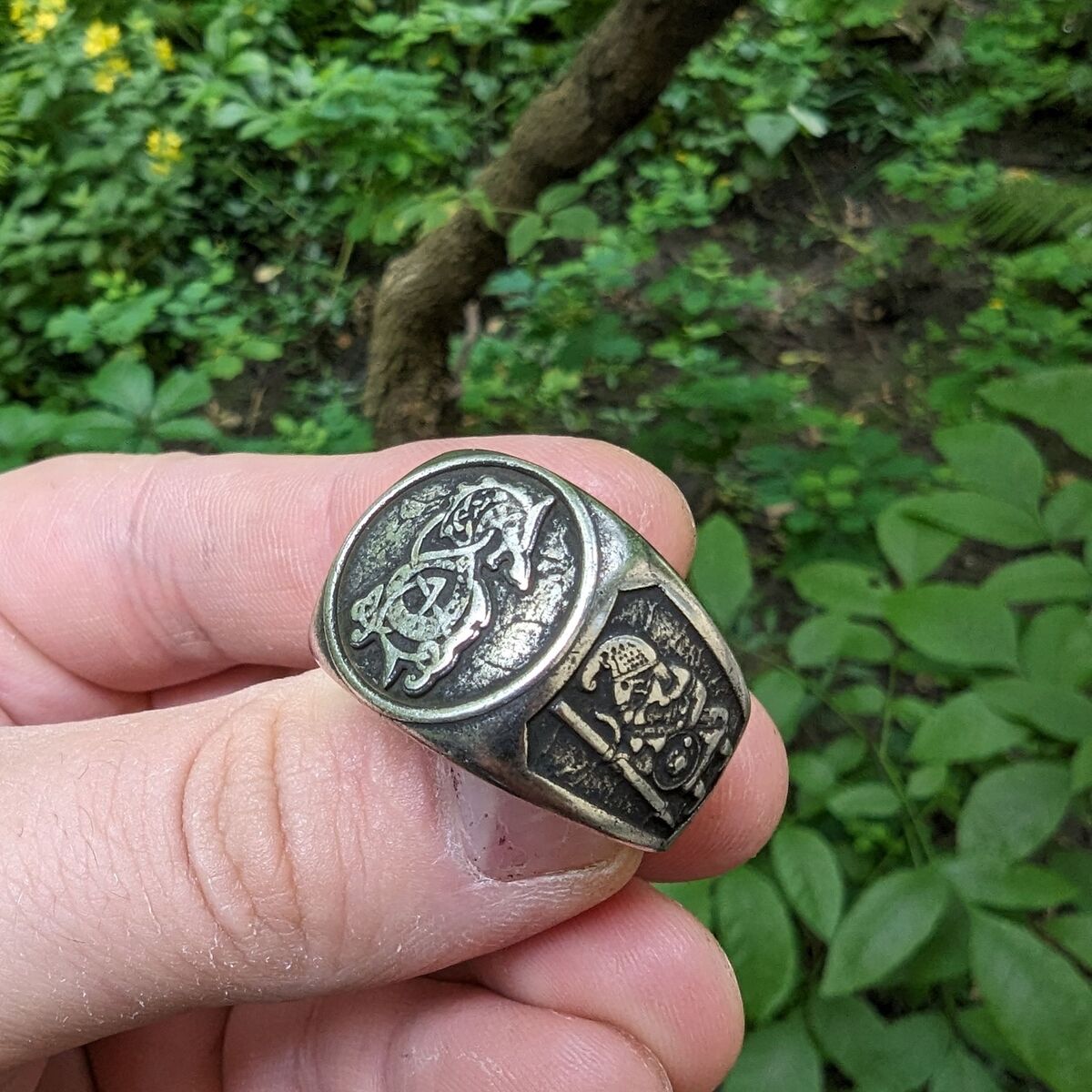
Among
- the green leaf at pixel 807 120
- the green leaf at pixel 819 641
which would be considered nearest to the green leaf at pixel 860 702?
the green leaf at pixel 819 641

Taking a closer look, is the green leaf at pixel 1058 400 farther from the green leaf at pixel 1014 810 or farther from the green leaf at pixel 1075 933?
the green leaf at pixel 1075 933

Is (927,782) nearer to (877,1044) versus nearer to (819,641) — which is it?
(819,641)

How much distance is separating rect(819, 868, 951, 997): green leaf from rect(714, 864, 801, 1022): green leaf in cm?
7

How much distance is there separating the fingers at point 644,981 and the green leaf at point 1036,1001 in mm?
356

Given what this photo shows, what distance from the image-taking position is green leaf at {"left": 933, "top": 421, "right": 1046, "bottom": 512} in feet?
5.41

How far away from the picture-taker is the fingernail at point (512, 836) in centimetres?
110

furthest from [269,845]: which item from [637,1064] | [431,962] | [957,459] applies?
[957,459]

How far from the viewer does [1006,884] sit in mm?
1418

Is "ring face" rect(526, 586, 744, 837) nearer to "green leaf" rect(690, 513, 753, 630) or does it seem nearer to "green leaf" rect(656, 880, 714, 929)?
"green leaf" rect(656, 880, 714, 929)

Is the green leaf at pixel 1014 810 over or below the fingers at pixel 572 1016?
over

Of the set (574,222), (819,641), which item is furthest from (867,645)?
(574,222)

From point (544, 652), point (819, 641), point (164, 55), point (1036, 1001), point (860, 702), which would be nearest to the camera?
point (544, 652)

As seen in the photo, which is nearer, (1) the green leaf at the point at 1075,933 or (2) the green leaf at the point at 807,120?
(1) the green leaf at the point at 1075,933

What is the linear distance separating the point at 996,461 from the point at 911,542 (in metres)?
0.20
